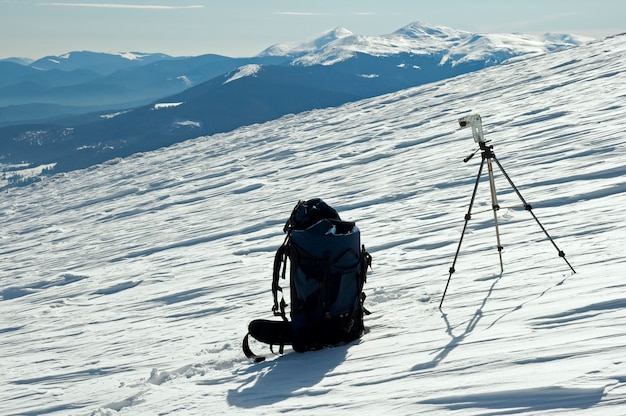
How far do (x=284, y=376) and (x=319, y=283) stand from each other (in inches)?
29.2

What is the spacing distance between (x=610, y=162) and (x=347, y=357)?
6321 millimetres

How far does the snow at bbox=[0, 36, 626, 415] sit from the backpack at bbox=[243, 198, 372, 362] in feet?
0.54

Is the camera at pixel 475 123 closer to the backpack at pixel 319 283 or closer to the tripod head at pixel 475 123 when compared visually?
the tripod head at pixel 475 123

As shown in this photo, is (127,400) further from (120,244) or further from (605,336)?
(120,244)

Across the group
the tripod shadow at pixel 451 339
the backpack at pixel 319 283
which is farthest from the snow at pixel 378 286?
the backpack at pixel 319 283

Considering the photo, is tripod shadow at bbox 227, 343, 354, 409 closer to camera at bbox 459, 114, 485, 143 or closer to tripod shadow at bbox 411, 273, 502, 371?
tripod shadow at bbox 411, 273, 502, 371

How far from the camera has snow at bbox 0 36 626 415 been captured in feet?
11.8

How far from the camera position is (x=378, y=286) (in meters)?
6.37

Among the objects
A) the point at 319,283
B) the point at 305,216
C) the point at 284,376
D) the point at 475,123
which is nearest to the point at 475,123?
the point at 475,123

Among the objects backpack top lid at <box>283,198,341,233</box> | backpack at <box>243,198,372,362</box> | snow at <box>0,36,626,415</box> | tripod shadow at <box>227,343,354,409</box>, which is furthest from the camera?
backpack top lid at <box>283,198,341,233</box>

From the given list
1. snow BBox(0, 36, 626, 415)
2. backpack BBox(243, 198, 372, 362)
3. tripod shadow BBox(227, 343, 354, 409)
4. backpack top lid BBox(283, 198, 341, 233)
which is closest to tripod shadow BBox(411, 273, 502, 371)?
snow BBox(0, 36, 626, 415)

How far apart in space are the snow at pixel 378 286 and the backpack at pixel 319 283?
164mm

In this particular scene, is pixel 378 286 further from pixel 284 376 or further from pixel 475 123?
pixel 284 376

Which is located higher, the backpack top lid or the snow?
the backpack top lid
